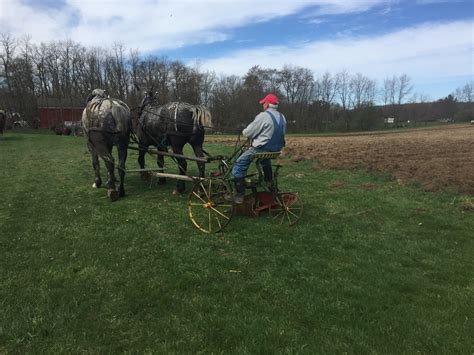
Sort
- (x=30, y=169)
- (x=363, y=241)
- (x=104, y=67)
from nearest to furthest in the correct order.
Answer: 1. (x=363, y=241)
2. (x=30, y=169)
3. (x=104, y=67)

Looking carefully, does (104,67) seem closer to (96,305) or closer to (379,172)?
(379,172)

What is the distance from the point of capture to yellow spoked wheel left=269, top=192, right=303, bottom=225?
7.80m

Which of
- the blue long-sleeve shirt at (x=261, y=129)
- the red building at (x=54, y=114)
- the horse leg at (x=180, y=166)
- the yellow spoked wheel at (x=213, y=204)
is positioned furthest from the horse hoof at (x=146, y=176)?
the red building at (x=54, y=114)

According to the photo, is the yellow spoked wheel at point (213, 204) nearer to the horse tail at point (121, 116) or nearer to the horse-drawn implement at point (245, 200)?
the horse-drawn implement at point (245, 200)

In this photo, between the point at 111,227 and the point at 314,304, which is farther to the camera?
the point at 111,227

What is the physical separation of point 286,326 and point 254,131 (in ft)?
12.3

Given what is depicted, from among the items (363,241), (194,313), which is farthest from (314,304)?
(363,241)

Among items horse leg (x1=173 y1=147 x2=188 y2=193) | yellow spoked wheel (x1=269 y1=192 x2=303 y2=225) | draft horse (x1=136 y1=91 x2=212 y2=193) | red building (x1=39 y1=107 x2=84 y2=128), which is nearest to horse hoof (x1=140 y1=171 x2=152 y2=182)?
draft horse (x1=136 y1=91 x2=212 y2=193)

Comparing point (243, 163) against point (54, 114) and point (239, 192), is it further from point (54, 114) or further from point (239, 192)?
point (54, 114)

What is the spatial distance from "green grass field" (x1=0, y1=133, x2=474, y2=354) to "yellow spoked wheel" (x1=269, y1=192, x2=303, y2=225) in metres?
0.25

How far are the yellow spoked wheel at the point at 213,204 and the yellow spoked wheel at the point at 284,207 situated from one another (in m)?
0.94

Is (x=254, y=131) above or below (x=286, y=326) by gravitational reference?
above

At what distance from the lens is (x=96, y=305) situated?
4527 millimetres

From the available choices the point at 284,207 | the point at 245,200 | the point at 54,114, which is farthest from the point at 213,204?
the point at 54,114
